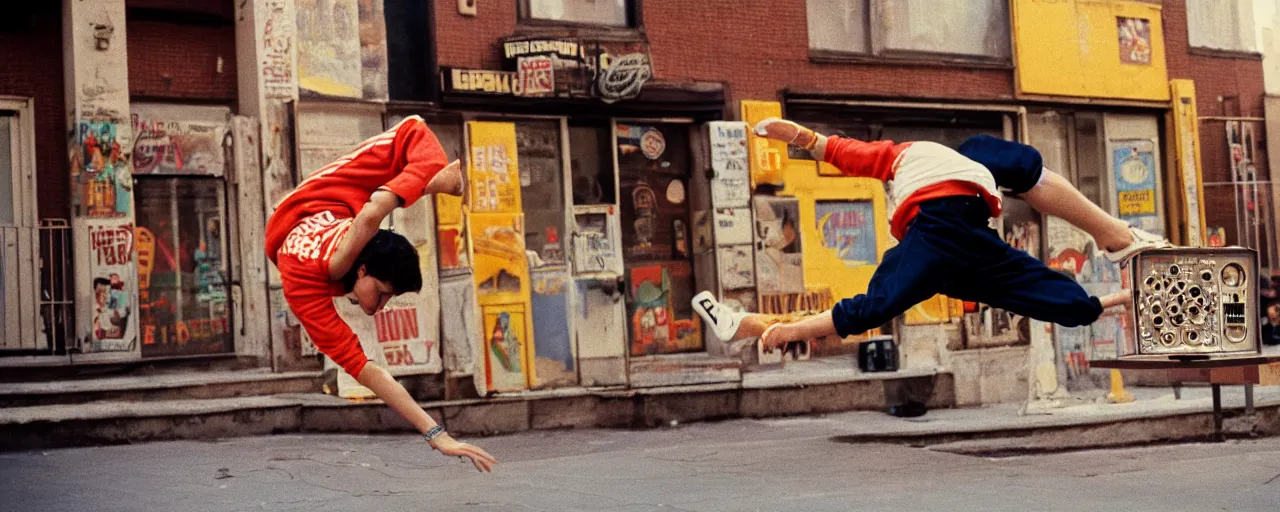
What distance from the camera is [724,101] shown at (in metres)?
15.6

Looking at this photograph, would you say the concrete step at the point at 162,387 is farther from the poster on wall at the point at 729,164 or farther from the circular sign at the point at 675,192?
the poster on wall at the point at 729,164

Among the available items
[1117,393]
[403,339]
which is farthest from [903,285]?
[1117,393]

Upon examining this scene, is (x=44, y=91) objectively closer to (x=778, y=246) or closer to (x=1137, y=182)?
(x=778, y=246)

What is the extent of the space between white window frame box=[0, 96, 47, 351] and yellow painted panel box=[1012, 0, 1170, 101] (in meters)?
10.6

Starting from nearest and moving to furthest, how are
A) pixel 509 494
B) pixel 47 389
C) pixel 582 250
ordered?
pixel 509 494 < pixel 47 389 < pixel 582 250

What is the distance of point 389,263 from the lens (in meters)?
5.80

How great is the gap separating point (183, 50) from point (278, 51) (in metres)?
1.26

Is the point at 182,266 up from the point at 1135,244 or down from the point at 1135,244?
up

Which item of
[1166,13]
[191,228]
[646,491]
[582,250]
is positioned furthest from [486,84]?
[1166,13]

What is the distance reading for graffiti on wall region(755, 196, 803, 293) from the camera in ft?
51.6

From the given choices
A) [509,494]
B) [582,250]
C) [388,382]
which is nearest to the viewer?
[388,382]

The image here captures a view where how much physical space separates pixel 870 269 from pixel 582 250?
11.9 feet

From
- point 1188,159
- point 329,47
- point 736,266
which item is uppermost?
point 329,47

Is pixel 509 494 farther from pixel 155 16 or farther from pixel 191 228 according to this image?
pixel 155 16
